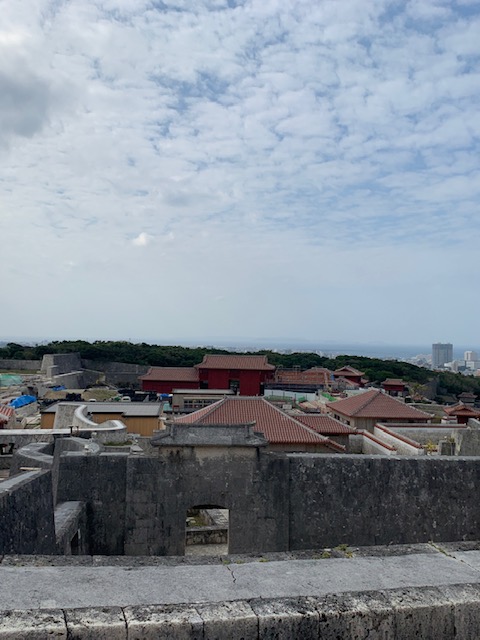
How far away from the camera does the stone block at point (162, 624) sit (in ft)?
6.31

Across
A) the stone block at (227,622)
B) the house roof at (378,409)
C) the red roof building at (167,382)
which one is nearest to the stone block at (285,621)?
the stone block at (227,622)

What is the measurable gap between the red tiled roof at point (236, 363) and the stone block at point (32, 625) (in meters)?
42.6

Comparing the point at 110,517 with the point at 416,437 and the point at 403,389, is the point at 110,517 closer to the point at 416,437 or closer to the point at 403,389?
the point at 416,437

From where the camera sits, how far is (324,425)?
60.3ft

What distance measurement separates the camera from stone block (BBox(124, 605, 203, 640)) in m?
1.92

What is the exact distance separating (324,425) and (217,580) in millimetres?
16498

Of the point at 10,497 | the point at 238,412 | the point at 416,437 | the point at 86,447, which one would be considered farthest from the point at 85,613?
the point at 416,437

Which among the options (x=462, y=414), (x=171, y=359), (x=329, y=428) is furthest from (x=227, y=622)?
(x=171, y=359)

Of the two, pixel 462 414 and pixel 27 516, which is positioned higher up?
pixel 27 516

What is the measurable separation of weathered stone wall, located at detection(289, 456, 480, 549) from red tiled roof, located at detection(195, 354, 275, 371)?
1413 inches

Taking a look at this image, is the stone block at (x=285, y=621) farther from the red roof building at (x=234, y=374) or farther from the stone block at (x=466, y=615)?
the red roof building at (x=234, y=374)

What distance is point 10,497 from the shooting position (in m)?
5.12

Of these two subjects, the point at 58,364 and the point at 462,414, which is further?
the point at 58,364

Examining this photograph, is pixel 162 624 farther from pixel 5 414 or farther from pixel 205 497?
pixel 5 414
